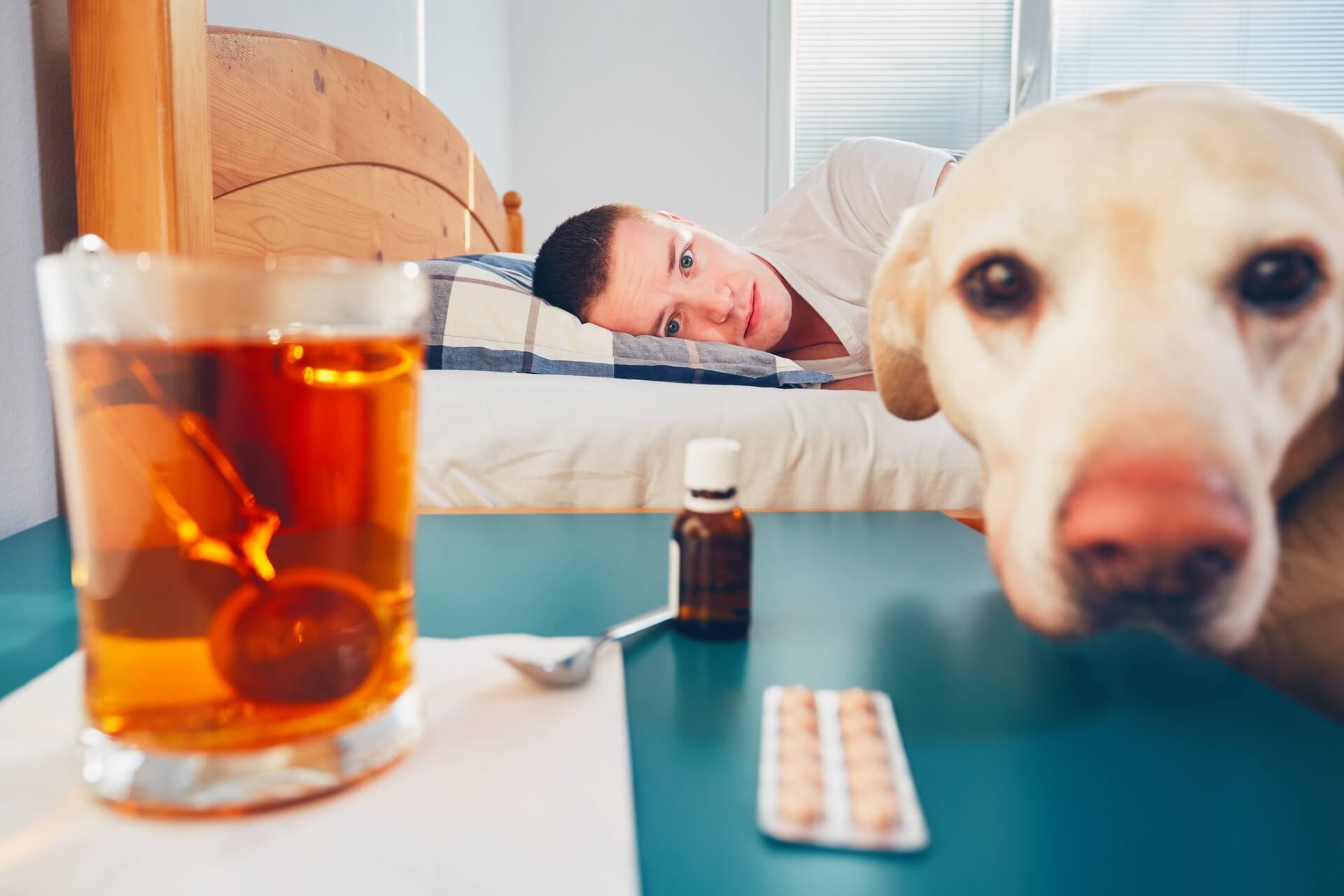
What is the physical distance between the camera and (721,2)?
3445 millimetres

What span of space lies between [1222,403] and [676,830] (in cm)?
29

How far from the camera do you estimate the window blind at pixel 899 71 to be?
3.53 metres

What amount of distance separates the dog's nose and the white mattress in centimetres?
58

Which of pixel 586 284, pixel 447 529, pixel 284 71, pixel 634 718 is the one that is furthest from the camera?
pixel 586 284

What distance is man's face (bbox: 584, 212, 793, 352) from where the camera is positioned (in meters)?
1.56

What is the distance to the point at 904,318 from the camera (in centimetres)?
59

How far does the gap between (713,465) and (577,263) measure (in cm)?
115

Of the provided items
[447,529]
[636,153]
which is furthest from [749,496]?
[636,153]

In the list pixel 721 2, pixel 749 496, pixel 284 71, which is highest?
pixel 721 2

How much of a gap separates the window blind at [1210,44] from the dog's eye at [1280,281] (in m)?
3.53

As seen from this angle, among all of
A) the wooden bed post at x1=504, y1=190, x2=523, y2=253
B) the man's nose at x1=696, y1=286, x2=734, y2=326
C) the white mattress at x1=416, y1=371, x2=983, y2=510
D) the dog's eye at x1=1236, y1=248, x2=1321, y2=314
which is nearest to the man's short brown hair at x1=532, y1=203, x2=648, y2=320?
the man's nose at x1=696, y1=286, x2=734, y2=326

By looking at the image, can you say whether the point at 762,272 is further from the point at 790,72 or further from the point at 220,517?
the point at 790,72

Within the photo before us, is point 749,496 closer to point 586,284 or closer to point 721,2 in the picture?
point 586,284

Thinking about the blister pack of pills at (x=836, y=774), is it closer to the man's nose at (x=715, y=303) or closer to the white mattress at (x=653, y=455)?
the white mattress at (x=653, y=455)
